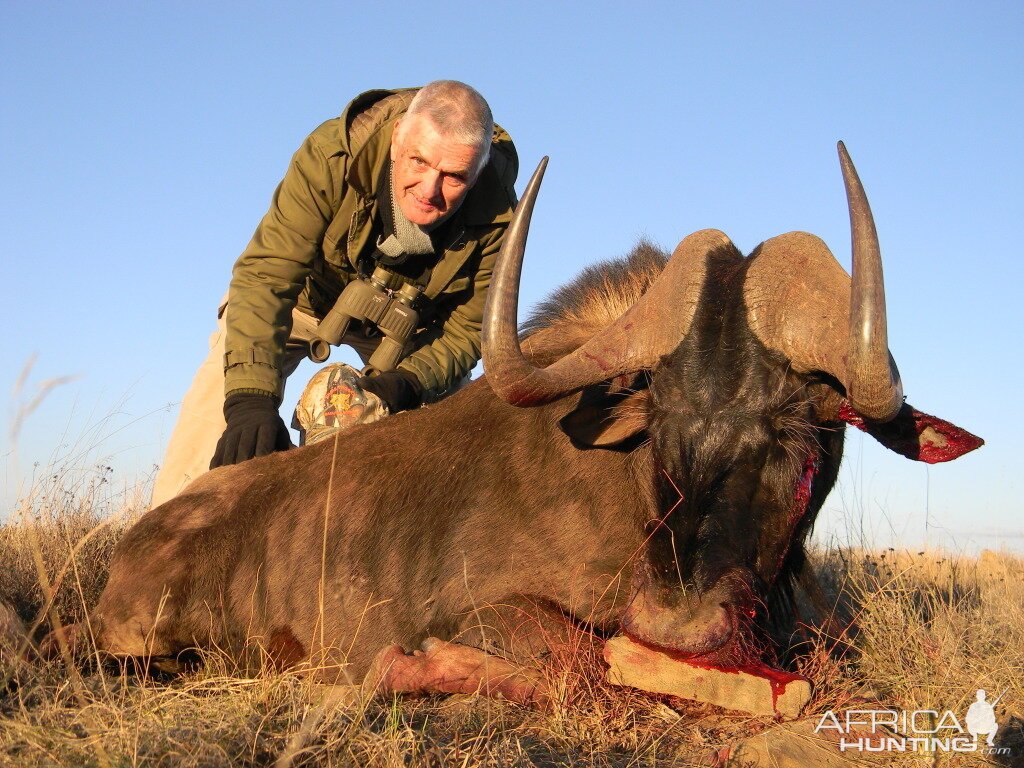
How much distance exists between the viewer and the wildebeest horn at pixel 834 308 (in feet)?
10.6

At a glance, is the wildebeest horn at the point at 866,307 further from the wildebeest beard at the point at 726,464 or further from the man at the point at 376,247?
the man at the point at 376,247

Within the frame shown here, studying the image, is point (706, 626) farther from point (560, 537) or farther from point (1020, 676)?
point (1020, 676)

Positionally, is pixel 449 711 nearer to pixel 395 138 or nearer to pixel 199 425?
pixel 395 138

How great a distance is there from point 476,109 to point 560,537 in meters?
2.53

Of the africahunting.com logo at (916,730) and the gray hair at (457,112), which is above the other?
the gray hair at (457,112)

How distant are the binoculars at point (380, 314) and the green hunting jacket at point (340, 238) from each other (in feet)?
0.32

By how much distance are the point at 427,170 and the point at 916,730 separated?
3.61 m

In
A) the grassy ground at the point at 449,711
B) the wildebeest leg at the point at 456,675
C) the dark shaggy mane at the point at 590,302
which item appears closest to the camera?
the grassy ground at the point at 449,711

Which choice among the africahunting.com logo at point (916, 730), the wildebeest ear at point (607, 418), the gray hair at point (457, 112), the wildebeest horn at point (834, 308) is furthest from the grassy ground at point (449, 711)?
the gray hair at point (457, 112)

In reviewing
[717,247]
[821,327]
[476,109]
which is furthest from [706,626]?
[476,109]

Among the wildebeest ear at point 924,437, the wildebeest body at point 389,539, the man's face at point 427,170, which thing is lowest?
the wildebeest body at point 389,539

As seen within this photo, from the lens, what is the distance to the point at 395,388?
18.7ft

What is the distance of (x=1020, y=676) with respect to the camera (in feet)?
13.4

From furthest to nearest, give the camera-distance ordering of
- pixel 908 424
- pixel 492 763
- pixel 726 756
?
pixel 908 424 → pixel 726 756 → pixel 492 763
